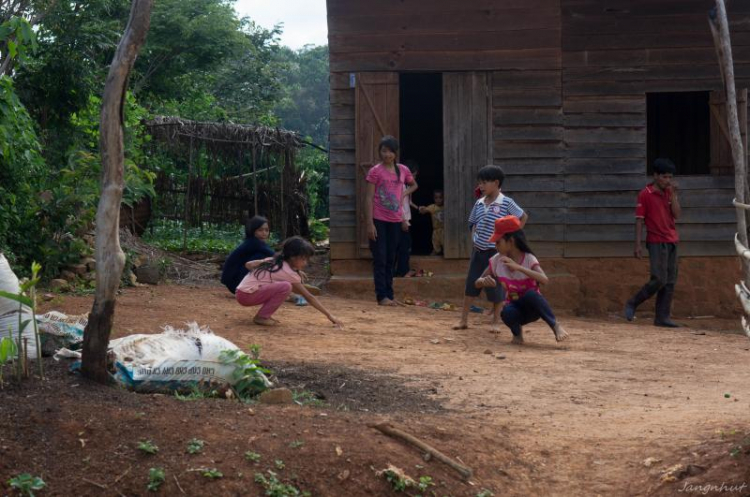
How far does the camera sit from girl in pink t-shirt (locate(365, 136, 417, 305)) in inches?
401

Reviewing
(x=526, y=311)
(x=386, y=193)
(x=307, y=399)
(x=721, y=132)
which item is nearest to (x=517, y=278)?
(x=526, y=311)

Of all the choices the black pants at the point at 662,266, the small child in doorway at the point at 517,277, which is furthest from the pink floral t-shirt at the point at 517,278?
the black pants at the point at 662,266

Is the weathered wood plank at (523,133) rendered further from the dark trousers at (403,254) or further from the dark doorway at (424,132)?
the dark doorway at (424,132)

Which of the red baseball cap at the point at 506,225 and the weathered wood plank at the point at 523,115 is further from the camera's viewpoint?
the weathered wood plank at the point at 523,115

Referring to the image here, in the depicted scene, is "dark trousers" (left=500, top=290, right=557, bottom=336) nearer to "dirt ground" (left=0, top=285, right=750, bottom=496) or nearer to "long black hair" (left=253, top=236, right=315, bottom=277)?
"dirt ground" (left=0, top=285, right=750, bottom=496)

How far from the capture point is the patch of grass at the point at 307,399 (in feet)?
17.1

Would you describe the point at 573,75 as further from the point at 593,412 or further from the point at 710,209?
the point at 593,412

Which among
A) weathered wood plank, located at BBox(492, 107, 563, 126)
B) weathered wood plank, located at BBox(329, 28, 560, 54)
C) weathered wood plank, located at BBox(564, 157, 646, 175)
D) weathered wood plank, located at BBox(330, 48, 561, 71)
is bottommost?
weathered wood plank, located at BBox(564, 157, 646, 175)

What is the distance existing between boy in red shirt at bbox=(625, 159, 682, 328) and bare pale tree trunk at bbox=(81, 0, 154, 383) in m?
6.86

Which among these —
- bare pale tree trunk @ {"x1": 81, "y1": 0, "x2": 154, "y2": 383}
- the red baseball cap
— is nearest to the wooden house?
the red baseball cap

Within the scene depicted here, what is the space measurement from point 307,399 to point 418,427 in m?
0.79

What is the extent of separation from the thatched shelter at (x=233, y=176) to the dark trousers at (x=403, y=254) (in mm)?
3859

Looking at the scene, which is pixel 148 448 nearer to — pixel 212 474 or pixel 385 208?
pixel 212 474

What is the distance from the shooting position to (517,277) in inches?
309
